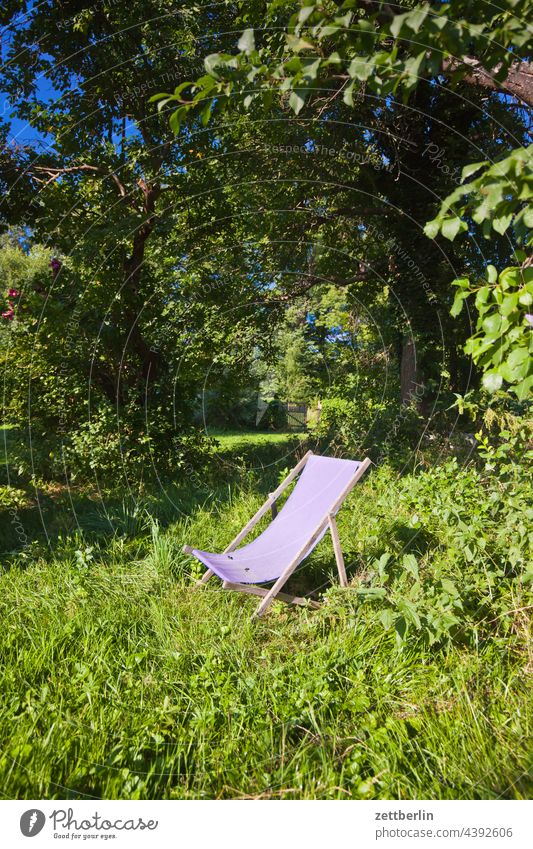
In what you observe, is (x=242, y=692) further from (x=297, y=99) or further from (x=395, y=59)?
(x=395, y=59)

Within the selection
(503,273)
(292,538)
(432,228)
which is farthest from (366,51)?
(292,538)

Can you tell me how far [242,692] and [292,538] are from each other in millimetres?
1254

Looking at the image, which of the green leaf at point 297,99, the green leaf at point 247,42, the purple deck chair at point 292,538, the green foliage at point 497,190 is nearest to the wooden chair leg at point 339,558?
the purple deck chair at point 292,538

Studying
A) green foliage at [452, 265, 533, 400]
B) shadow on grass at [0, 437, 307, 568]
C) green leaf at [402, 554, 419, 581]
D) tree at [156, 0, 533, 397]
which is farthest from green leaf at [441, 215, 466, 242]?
shadow on grass at [0, 437, 307, 568]

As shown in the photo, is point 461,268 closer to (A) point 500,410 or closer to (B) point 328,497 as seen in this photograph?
(A) point 500,410

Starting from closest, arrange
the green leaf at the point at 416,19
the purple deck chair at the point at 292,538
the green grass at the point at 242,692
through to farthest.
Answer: the green leaf at the point at 416,19 → the green grass at the point at 242,692 → the purple deck chair at the point at 292,538

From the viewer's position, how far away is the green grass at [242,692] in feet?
6.61

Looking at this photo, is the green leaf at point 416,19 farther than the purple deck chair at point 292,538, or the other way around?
Result: the purple deck chair at point 292,538

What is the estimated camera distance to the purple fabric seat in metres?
3.18

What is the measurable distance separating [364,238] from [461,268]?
56.8 inches

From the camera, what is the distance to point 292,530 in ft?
12.0

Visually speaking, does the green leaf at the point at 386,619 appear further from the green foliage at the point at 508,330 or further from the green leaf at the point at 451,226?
the green leaf at the point at 451,226

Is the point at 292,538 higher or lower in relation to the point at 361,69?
lower

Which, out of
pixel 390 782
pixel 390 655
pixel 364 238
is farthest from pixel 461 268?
pixel 390 782
